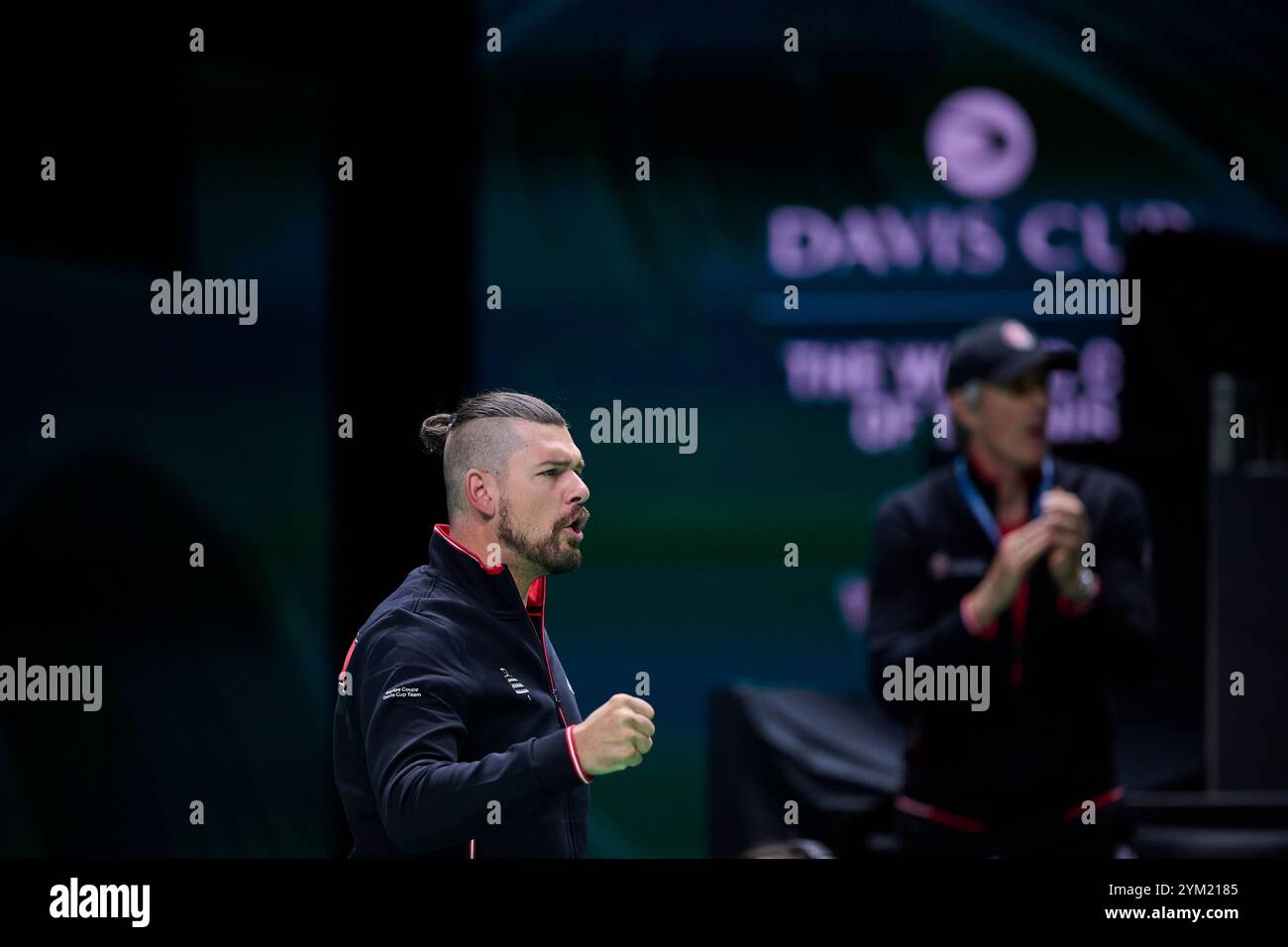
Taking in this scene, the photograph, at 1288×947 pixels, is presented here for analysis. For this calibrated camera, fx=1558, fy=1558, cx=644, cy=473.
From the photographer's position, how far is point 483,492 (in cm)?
315

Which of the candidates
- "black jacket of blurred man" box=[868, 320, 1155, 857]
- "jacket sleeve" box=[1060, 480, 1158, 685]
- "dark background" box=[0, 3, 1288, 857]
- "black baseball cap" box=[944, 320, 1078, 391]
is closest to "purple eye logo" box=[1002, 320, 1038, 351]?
"black baseball cap" box=[944, 320, 1078, 391]

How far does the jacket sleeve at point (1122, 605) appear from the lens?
12.1 feet

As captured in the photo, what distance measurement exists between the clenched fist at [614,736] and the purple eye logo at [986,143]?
306 centimetres

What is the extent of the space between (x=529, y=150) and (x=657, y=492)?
4.16 ft

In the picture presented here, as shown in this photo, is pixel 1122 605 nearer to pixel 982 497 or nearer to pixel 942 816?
pixel 982 497

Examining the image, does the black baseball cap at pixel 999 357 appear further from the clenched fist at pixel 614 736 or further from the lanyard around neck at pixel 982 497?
the clenched fist at pixel 614 736

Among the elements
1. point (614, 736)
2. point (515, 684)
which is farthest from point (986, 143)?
point (614, 736)

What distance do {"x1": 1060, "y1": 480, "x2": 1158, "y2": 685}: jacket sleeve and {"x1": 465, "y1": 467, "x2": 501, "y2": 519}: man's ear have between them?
1.49m

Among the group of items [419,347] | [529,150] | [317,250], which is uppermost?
[529,150]

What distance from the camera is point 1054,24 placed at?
205 inches

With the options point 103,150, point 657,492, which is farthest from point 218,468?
point 657,492

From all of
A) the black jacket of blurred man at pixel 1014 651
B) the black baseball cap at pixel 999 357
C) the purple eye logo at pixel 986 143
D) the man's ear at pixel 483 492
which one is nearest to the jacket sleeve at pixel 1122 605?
→ the black jacket of blurred man at pixel 1014 651
